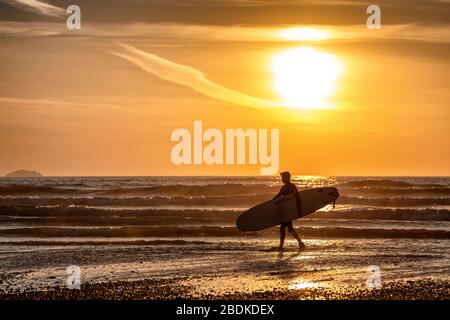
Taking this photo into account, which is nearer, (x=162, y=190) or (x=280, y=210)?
(x=280, y=210)

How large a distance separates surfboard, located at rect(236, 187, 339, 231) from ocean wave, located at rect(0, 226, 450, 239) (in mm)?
1921

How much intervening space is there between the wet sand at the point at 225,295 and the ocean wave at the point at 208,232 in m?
12.1

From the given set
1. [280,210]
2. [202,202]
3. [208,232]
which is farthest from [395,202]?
[280,210]

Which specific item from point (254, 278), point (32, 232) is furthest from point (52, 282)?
point (32, 232)

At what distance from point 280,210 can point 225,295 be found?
31.1ft

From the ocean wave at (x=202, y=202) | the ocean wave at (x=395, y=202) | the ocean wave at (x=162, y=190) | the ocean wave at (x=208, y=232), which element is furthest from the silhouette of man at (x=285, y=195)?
the ocean wave at (x=162, y=190)

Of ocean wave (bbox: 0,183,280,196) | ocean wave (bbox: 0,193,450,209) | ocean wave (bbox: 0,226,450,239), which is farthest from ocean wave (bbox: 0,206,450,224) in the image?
ocean wave (bbox: 0,183,280,196)

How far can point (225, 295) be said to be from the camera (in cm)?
1334

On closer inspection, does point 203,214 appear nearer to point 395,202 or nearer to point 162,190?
point 395,202

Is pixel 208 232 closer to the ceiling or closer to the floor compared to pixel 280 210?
closer to the floor

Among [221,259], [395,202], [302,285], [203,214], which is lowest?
[395,202]

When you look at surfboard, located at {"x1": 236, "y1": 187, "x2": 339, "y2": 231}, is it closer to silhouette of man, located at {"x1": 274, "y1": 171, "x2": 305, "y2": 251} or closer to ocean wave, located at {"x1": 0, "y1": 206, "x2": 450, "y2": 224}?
silhouette of man, located at {"x1": 274, "y1": 171, "x2": 305, "y2": 251}

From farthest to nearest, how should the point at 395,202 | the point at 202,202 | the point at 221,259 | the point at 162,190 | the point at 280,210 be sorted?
the point at 162,190, the point at 395,202, the point at 202,202, the point at 280,210, the point at 221,259

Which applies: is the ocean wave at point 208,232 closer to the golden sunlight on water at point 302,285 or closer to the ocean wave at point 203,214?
the ocean wave at point 203,214
